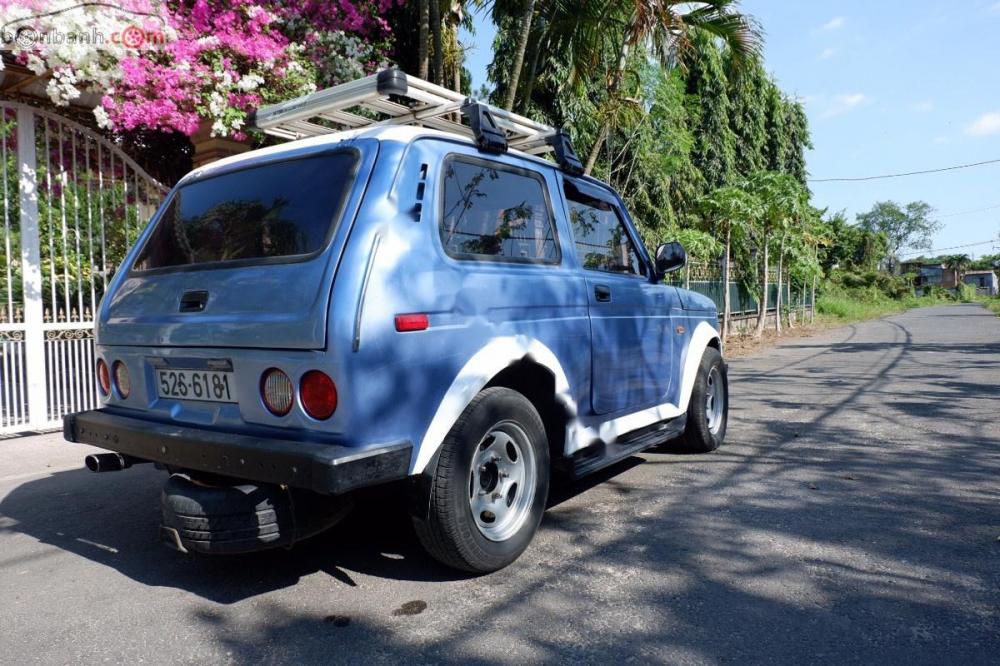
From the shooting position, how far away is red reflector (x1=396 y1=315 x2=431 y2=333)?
2799mm

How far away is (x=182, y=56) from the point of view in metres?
6.42

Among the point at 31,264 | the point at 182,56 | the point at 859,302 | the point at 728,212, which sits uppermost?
the point at 182,56

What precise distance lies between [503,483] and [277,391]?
1.13 metres

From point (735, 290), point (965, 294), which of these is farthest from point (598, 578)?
point (965, 294)

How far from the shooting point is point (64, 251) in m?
7.05

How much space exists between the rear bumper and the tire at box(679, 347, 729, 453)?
3.11m

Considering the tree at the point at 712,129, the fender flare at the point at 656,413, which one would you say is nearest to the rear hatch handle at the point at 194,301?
the fender flare at the point at 656,413

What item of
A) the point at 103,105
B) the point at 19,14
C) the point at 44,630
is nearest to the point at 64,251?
the point at 103,105

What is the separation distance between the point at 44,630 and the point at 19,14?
5011 mm

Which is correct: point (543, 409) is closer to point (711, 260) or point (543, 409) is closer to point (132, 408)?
point (132, 408)

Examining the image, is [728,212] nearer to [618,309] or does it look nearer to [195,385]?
[618,309]

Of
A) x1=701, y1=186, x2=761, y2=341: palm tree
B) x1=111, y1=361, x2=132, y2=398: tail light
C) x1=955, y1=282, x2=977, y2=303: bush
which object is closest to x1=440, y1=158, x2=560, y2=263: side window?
x1=111, y1=361, x2=132, y2=398: tail light

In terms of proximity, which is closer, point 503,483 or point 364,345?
point 364,345

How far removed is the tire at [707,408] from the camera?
211 inches
